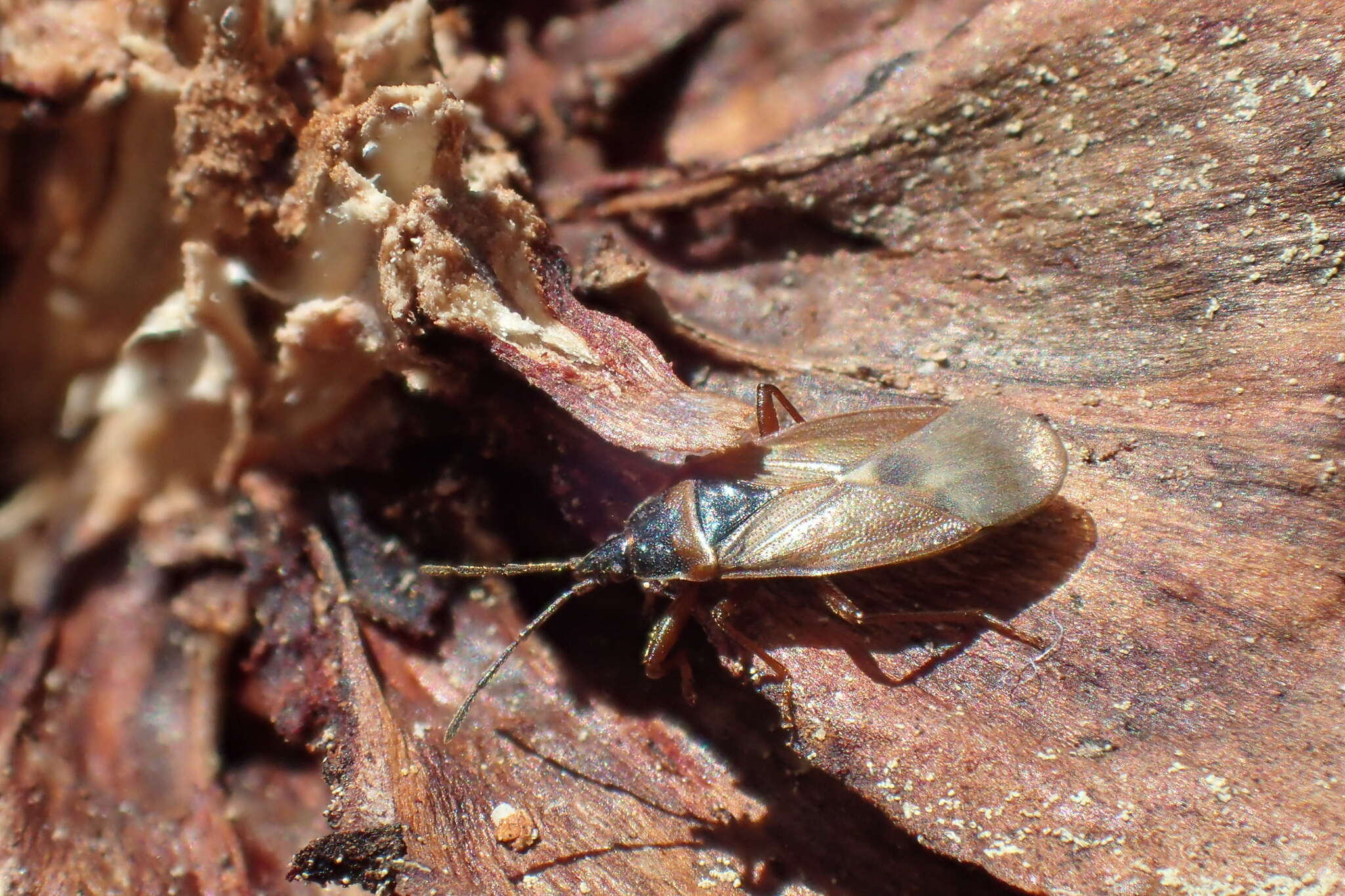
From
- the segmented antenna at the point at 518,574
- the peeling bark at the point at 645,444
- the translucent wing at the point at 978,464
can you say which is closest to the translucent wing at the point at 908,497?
the translucent wing at the point at 978,464

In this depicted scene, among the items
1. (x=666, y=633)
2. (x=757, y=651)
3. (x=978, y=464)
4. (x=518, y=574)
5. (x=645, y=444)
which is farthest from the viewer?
(x=518, y=574)

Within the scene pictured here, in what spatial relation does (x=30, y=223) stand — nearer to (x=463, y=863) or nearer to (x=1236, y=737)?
(x=463, y=863)

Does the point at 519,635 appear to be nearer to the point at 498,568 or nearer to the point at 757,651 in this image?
the point at 498,568

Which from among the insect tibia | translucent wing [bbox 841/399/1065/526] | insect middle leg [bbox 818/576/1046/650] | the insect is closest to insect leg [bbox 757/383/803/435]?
the insect

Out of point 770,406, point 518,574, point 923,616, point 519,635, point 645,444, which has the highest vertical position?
point 645,444

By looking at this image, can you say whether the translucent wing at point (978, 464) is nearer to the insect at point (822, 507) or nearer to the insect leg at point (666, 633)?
the insect at point (822, 507)

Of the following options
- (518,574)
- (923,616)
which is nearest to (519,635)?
(518,574)

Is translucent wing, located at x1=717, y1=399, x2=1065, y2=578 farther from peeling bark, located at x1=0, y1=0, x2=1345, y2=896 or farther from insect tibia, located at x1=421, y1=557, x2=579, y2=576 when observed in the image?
insect tibia, located at x1=421, y1=557, x2=579, y2=576
